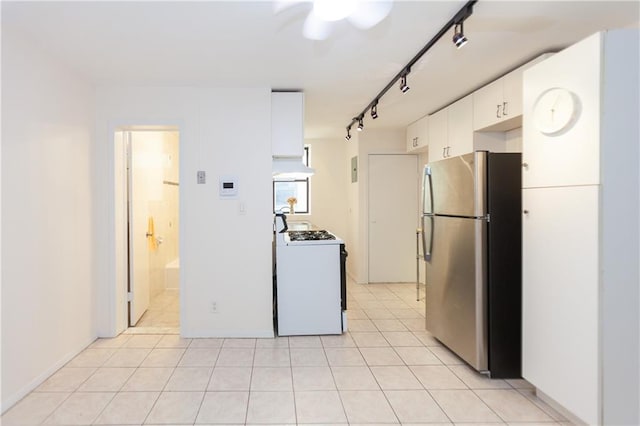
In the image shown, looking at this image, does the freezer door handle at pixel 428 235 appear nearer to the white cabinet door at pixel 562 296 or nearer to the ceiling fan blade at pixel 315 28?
the white cabinet door at pixel 562 296

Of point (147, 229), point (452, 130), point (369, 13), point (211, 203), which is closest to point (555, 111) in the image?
point (369, 13)

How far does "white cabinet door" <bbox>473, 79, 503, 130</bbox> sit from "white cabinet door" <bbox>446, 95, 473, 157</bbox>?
0.09 m

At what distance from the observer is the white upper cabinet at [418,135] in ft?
15.3

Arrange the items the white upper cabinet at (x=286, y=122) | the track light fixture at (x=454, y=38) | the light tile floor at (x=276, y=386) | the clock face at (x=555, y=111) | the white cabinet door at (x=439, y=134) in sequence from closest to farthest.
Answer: the clock face at (x=555, y=111) → the track light fixture at (x=454, y=38) → the light tile floor at (x=276, y=386) → the white upper cabinet at (x=286, y=122) → the white cabinet door at (x=439, y=134)

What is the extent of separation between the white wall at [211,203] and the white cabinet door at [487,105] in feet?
6.55

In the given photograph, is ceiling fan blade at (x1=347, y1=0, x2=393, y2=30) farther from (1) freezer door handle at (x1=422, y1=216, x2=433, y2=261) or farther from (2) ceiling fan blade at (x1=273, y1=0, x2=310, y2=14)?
(1) freezer door handle at (x1=422, y1=216, x2=433, y2=261)

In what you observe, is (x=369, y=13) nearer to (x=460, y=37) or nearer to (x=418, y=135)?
(x=460, y=37)

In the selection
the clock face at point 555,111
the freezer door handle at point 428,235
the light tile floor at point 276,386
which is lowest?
the light tile floor at point 276,386

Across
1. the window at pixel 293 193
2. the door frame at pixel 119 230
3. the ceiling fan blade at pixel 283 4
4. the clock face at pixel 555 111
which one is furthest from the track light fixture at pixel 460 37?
the window at pixel 293 193

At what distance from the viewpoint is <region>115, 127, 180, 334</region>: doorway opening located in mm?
3549

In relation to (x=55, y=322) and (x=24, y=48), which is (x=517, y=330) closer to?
(x=55, y=322)

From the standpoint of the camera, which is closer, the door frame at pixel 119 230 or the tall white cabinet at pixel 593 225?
the tall white cabinet at pixel 593 225

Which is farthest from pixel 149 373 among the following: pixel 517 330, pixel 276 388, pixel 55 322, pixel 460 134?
pixel 460 134

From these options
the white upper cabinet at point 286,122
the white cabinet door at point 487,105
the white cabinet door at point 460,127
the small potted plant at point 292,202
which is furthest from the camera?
the small potted plant at point 292,202
